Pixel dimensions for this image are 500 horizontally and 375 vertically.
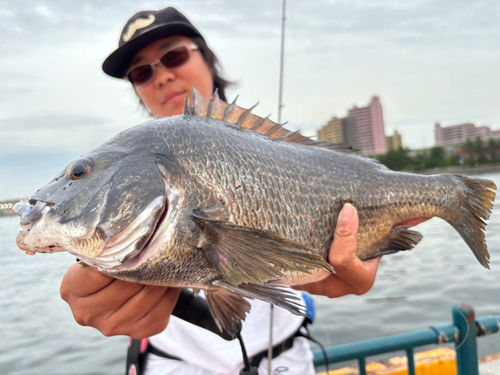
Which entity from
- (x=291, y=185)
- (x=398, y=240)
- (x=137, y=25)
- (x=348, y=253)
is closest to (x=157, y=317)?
(x=291, y=185)

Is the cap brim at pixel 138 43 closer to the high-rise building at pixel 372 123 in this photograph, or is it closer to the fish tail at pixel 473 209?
the fish tail at pixel 473 209

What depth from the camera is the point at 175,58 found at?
2.73 m

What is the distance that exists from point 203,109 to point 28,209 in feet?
2.87

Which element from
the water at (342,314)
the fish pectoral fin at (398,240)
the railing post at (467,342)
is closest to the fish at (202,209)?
the fish pectoral fin at (398,240)

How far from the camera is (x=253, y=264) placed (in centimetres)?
137

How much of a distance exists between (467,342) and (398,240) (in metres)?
1.69

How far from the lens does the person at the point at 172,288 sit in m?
1.63

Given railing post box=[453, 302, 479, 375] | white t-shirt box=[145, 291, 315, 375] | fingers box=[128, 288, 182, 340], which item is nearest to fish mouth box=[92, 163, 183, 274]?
fingers box=[128, 288, 182, 340]

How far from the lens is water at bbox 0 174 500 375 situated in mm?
6555

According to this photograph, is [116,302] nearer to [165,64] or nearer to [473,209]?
[165,64]

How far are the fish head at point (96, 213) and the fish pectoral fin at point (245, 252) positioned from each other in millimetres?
196

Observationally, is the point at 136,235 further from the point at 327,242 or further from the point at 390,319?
the point at 390,319

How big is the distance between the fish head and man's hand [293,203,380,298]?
95 centimetres

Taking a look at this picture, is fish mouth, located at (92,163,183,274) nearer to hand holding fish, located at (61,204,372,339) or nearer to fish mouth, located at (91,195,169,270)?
fish mouth, located at (91,195,169,270)
